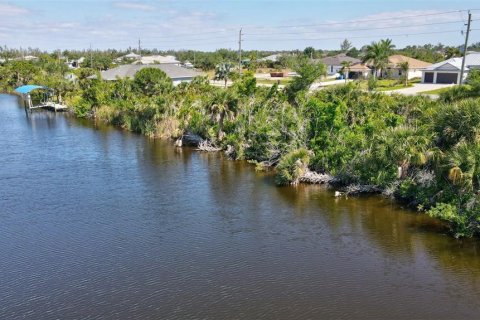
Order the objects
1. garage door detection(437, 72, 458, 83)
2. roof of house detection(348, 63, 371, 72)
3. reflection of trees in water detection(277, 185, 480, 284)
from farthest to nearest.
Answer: roof of house detection(348, 63, 371, 72) < garage door detection(437, 72, 458, 83) < reflection of trees in water detection(277, 185, 480, 284)

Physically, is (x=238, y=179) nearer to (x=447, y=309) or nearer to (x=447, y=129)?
(x=447, y=129)

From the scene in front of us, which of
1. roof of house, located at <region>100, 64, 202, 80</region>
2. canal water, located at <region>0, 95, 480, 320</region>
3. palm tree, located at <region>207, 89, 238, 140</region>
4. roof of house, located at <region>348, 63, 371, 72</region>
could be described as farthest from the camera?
roof of house, located at <region>348, 63, 371, 72</region>

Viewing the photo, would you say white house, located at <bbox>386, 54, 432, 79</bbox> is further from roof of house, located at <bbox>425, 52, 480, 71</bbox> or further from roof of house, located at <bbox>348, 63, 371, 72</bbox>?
roof of house, located at <bbox>425, 52, 480, 71</bbox>

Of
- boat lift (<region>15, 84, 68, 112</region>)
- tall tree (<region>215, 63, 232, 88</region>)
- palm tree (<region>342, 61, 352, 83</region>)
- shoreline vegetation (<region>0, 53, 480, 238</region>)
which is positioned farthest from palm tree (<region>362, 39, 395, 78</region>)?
boat lift (<region>15, 84, 68, 112</region>)

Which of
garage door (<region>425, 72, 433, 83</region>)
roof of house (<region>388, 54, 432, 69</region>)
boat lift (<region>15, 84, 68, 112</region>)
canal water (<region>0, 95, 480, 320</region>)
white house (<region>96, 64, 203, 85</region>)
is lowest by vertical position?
canal water (<region>0, 95, 480, 320</region>)

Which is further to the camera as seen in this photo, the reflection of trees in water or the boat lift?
the boat lift

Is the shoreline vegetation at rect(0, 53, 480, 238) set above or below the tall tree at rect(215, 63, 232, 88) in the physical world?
below

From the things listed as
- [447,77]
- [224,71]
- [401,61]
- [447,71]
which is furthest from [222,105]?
[401,61]

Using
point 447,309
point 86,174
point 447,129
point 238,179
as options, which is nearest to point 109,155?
point 86,174
